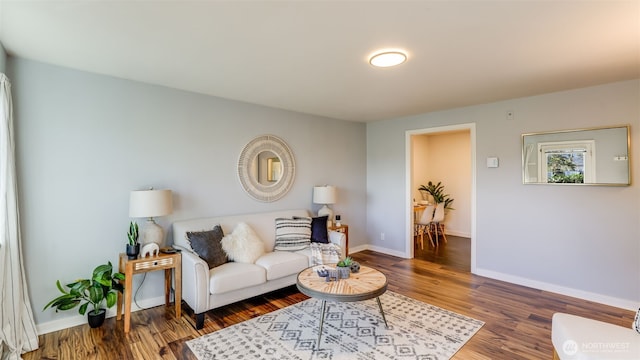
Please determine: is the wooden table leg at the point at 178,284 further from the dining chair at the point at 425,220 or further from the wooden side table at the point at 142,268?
the dining chair at the point at 425,220

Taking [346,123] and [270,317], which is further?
[346,123]

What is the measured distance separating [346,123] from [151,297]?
3768mm

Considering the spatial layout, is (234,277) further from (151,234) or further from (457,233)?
(457,233)

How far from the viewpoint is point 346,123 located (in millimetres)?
5164

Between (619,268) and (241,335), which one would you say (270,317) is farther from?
(619,268)

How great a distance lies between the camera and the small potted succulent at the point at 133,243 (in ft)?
8.75

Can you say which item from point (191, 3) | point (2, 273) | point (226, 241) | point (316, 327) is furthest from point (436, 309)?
point (2, 273)

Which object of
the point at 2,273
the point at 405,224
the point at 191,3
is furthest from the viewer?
the point at 405,224

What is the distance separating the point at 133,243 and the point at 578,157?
4715mm

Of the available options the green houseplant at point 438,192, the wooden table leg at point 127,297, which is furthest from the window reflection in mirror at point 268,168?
the green houseplant at point 438,192

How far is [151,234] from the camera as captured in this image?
111 inches

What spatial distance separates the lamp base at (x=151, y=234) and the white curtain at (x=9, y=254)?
842mm

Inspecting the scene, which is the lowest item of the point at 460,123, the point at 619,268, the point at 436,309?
the point at 436,309

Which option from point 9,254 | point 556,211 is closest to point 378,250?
point 556,211
